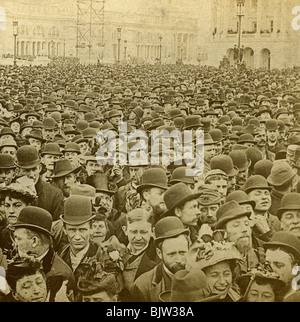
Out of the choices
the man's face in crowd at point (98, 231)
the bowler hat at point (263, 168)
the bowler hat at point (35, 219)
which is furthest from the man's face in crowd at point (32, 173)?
the bowler hat at point (263, 168)

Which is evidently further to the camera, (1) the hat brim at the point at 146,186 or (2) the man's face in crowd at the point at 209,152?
(2) the man's face in crowd at the point at 209,152

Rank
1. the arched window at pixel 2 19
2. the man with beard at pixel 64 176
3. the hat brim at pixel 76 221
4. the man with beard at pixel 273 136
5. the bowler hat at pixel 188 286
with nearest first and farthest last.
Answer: the bowler hat at pixel 188 286, the hat brim at pixel 76 221, the man with beard at pixel 64 176, the man with beard at pixel 273 136, the arched window at pixel 2 19

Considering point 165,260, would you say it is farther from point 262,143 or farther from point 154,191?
point 262,143

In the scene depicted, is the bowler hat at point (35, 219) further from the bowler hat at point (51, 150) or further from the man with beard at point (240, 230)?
the man with beard at point (240, 230)

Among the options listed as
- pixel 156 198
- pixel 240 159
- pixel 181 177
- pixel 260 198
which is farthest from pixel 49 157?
pixel 260 198

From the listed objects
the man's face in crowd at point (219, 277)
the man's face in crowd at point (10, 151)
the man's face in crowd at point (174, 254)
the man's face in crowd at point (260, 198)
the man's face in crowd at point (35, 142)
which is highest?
the man's face in crowd at point (35, 142)

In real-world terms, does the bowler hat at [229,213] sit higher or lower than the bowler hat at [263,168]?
lower
